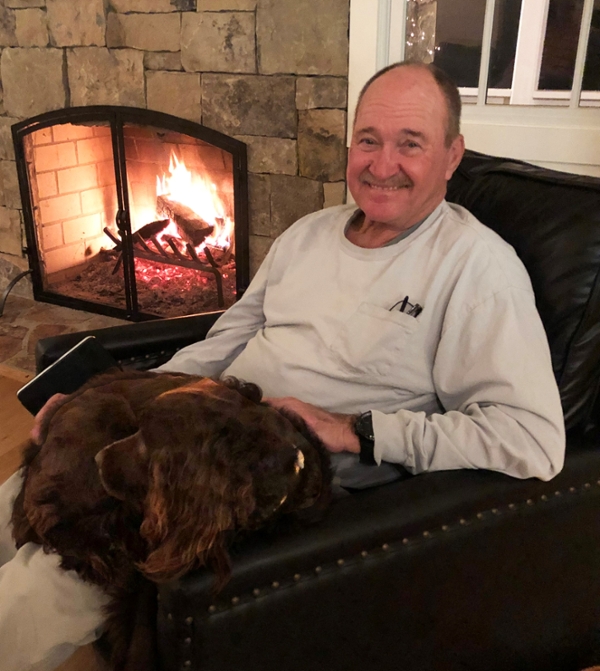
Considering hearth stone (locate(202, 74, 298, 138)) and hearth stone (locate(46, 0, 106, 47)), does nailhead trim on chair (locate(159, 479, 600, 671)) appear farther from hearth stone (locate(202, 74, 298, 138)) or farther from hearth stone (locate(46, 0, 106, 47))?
hearth stone (locate(46, 0, 106, 47))

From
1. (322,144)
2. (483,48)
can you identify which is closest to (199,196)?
(322,144)

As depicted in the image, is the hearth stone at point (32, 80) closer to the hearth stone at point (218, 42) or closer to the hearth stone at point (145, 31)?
the hearth stone at point (145, 31)

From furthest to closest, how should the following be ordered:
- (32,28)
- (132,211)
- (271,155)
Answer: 1. (132,211)
2. (32,28)
3. (271,155)

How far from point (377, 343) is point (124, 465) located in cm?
55

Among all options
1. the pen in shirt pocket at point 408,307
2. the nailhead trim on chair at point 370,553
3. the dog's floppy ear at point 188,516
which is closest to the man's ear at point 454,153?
the pen in shirt pocket at point 408,307

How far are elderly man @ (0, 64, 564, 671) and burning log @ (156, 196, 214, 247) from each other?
124 cm

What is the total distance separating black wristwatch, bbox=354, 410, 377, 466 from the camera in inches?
39.2

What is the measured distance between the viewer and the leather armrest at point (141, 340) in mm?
1337

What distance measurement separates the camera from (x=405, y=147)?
121 cm

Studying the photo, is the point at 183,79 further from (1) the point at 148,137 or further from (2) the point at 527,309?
(2) the point at 527,309

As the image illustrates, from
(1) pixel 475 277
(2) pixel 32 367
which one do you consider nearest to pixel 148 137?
(2) pixel 32 367

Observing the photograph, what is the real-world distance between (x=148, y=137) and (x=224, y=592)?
2220 millimetres

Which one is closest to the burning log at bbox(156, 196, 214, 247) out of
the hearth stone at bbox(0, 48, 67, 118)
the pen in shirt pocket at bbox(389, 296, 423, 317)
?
the hearth stone at bbox(0, 48, 67, 118)

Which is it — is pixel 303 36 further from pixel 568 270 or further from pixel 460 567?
pixel 460 567
